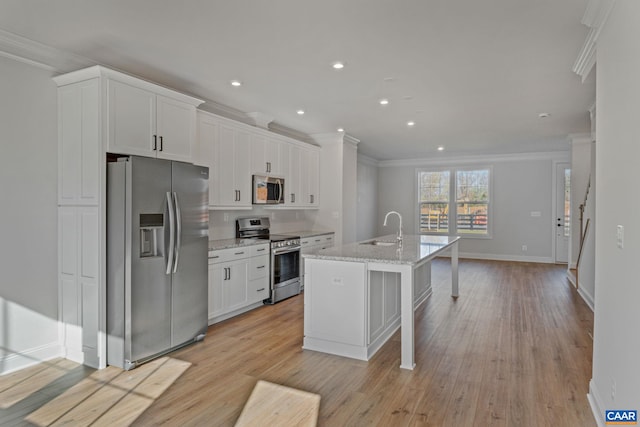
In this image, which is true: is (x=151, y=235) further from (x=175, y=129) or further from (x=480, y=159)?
(x=480, y=159)

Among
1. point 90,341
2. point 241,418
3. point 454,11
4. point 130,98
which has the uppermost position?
point 454,11

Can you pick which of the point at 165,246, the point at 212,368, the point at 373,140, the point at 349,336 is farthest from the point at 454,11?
the point at 373,140

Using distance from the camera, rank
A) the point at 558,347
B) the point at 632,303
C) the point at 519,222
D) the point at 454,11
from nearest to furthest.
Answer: the point at 632,303
the point at 454,11
the point at 558,347
the point at 519,222

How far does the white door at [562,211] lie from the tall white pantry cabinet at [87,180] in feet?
29.0

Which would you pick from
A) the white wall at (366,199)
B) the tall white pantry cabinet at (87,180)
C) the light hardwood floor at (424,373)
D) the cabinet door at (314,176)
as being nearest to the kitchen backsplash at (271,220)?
the cabinet door at (314,176)

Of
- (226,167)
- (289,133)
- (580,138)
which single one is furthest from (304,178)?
(580,138)

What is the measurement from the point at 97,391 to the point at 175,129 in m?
2.38

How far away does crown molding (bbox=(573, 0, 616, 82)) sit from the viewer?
2355mm

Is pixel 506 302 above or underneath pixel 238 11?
underneath

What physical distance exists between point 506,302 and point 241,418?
4203 mm

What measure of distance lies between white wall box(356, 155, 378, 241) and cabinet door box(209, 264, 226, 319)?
525 centimetres

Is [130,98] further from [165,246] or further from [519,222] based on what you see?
[519,222]

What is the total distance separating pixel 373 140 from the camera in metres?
7.50

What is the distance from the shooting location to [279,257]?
5.20m
